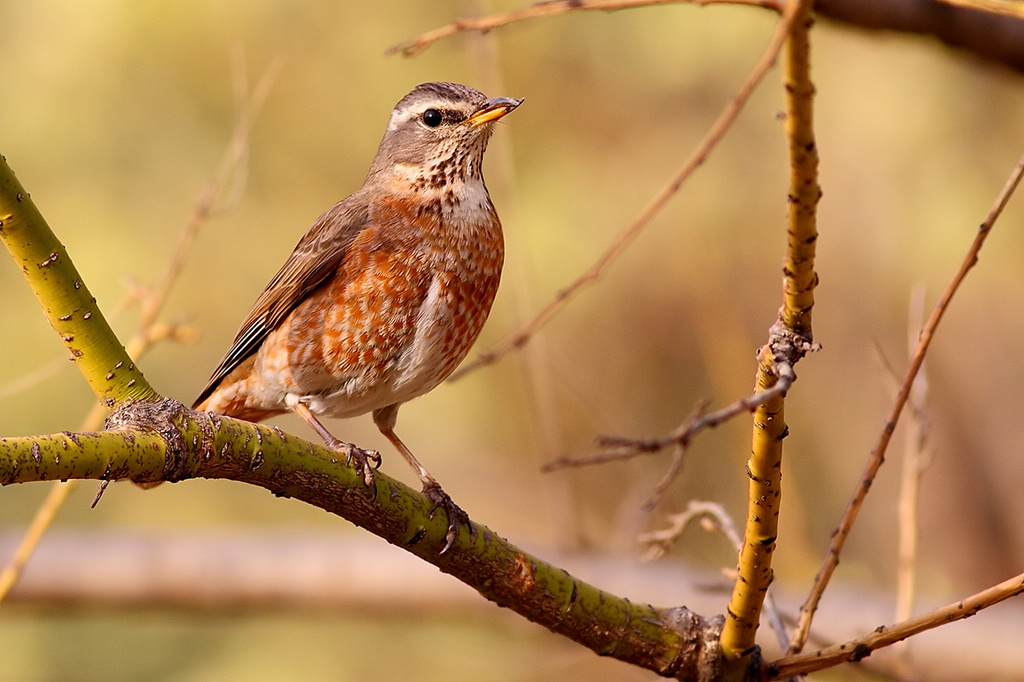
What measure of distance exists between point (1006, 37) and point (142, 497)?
754 cm

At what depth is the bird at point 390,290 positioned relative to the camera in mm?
4535

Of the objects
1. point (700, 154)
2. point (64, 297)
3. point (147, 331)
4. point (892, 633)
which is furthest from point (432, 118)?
point (892, 633)

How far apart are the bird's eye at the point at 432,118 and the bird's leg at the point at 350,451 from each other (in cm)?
134

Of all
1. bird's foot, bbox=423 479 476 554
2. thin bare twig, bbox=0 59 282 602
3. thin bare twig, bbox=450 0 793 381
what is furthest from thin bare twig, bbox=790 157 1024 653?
thin bare twig, bbox=0 59 282 602

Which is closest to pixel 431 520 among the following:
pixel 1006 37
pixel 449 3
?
pixel 1006 37

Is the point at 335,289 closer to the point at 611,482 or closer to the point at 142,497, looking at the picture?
the point at 611,482

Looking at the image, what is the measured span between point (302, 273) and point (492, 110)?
105 cm

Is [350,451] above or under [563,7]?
under

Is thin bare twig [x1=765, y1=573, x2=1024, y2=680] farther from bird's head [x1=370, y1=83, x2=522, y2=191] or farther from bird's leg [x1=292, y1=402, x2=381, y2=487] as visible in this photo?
bird's head [x1=370, y1=83, x2=522, y2=191]

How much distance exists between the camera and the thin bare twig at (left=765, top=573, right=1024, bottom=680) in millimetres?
2568

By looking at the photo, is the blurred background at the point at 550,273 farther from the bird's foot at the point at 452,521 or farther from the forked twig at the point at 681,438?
the forked twig at the point at 681,438

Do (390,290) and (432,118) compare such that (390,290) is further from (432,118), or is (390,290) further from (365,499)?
(365,499)

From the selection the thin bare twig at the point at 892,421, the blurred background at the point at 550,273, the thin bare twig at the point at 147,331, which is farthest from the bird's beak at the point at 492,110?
the thin bare twig at the point at 892,421

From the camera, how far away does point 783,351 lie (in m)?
2.38
